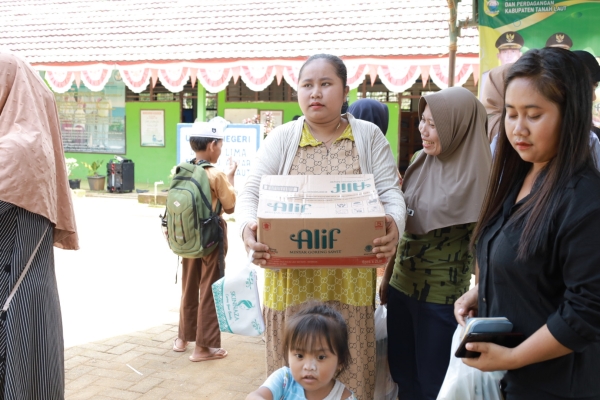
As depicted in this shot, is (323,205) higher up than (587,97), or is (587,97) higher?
(587,97)

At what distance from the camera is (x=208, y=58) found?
41.5ft

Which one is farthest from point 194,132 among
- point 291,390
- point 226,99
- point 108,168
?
point 108,168

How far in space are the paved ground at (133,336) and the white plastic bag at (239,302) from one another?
0.11 meters

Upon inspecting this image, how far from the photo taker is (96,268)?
715 centimetres

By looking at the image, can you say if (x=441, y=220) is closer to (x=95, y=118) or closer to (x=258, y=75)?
(x=258, y=75)

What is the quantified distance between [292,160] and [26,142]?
110 centimetres

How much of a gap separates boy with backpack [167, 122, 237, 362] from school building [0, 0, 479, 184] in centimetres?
712

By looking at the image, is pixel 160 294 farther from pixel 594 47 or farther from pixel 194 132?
pixel 594 47

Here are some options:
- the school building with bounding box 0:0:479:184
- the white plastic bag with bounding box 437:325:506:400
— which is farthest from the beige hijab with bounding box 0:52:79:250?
the school building with bounding box 0:0:479:184

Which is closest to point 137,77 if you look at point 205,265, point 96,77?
point 96,77

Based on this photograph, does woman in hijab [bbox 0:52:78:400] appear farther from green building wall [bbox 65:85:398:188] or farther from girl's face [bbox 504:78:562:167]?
green building wall [bbox 65:85:398:188]

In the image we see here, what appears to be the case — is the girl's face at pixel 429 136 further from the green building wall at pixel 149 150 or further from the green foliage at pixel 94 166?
the green foliage at pixel 94 166

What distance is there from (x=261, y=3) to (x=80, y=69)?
4.71 m

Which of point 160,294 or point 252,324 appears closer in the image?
point 252,324
